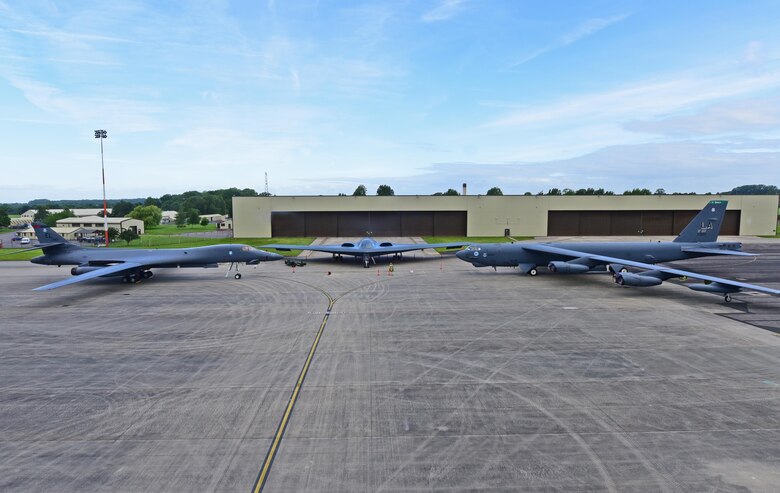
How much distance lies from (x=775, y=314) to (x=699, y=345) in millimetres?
8200

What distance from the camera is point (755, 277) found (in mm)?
30703

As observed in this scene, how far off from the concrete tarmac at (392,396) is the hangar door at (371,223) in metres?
41.5

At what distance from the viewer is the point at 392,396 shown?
12.2 m

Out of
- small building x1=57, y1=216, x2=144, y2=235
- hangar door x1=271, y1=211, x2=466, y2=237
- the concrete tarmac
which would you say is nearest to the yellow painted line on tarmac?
the concrete tarmac

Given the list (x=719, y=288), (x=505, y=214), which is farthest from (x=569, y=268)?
(x=505, y=214)

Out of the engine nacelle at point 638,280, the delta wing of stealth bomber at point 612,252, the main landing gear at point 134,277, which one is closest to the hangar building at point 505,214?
the delta wing of stealth bomber at point 612,252

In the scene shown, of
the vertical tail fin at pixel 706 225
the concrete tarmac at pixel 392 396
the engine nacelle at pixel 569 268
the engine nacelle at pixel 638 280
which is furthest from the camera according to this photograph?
the vertical tail fin at pixel 706 225

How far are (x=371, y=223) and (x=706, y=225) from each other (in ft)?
142

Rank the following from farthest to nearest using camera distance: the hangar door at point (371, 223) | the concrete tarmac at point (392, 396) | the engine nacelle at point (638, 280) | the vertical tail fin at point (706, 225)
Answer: the hangar door at point (371, 223) < the vertical tail fin at point (706, 225) < the engine nacelle at point (638, 280) < the concrete tarmac at point (392, 396)

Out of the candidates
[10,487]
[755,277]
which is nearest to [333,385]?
[10,487]

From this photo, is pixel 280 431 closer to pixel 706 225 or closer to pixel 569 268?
pixel 569 268

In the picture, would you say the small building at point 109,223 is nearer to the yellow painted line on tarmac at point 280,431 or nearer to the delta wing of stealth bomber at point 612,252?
the delta wing of stealth bomber at point 612,252

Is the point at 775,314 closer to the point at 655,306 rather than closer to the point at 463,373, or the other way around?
the point at 655,306

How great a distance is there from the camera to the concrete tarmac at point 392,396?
888 centimetres
